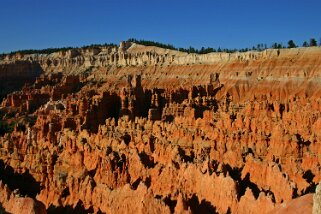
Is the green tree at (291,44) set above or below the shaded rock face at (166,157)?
above

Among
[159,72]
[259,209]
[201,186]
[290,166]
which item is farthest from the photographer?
[159,72]

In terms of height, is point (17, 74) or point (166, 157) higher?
point (17, 74)

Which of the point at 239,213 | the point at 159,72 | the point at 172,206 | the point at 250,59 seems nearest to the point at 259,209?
the point at 239,213

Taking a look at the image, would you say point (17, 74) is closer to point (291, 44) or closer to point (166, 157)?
point (291, 44)

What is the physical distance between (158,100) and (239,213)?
1458 inches

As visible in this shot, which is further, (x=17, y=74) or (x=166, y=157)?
(x=17, y=74)

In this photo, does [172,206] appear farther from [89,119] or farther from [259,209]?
[89,119]

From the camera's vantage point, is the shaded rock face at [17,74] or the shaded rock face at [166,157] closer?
the shaded rock face at [166,157]

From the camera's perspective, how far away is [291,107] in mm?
43719

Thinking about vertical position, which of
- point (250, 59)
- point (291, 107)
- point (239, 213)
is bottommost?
point (239, 213)

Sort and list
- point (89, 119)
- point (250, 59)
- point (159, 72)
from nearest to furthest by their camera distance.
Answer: point (89, 119)
point (250, 59)
point (159, 72)

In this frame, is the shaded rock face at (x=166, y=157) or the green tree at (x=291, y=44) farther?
the green tree at (x=291, y=44)

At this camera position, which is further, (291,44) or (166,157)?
(291,44)

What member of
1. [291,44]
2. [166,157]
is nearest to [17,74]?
[291,44]
